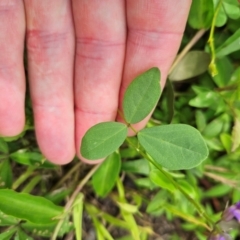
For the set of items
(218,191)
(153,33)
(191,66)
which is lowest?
(218,191)

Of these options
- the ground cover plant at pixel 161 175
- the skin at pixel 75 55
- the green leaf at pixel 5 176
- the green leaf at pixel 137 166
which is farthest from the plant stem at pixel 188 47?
the green leaf at pixel 5 176

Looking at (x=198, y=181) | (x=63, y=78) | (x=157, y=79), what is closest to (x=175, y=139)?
(x=157, y=79)

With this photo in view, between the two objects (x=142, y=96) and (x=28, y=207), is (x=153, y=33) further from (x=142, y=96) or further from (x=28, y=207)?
(x=28, y=207)

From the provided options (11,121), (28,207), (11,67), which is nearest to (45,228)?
(28,207)

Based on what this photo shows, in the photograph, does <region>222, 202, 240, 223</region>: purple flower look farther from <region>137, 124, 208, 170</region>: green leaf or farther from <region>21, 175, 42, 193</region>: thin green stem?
<region>21, 175, 42, 193</region>: thin green stem

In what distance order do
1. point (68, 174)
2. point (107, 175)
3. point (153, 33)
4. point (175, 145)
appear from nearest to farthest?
point (175, 145), point (153, 33), point (107, 175), point (68, 174)

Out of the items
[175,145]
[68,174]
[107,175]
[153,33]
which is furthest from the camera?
[68,174]

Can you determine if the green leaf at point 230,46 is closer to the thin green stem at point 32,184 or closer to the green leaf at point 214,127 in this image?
the green leaf at point 214,127

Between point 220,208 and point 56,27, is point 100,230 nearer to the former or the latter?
point 220,208
